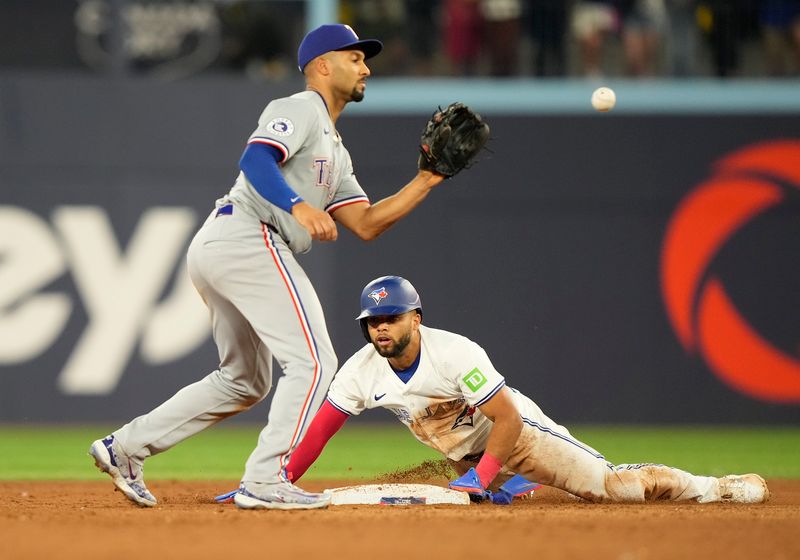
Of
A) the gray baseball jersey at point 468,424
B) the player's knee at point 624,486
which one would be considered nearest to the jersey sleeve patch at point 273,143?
the gray baseball jersey at point 468,424

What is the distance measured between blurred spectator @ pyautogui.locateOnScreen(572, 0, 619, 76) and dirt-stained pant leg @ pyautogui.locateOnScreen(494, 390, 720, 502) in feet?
24.7

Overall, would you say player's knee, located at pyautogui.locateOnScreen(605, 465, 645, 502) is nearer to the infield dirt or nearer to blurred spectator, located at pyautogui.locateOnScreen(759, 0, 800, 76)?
the infield dirt

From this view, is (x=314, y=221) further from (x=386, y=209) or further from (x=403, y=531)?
(x=403, y=531)

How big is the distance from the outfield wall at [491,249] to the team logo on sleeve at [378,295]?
594 centimetres

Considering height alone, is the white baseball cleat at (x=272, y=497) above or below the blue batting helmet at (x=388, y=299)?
below

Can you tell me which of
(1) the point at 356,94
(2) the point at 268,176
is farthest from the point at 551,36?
(2) the point at 268,176

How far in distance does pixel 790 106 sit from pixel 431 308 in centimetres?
438

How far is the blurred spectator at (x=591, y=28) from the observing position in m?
13.0

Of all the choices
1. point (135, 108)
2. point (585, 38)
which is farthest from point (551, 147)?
point (135, 108)

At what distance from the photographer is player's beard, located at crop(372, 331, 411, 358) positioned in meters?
5.79

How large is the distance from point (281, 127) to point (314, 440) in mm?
1624

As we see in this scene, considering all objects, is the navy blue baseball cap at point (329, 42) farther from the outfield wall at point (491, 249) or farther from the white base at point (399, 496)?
the outfield wall at point (491, 249)

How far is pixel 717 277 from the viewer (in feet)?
39.3

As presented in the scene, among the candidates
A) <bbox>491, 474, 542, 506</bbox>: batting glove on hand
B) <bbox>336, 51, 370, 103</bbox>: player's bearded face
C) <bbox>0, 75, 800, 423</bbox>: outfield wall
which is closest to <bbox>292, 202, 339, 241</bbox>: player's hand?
<bbox>336, 51, 370, 103</bbox>: player's bearded face
